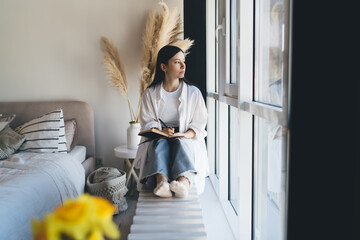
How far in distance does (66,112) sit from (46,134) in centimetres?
47

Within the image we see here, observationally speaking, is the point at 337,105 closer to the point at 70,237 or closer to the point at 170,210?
the point at 70,237

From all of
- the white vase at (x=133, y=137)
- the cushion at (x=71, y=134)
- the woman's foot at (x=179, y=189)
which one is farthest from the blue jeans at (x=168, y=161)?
the cushion at (x=71, y=134)

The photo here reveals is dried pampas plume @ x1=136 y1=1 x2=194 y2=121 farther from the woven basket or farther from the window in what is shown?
the woven basket

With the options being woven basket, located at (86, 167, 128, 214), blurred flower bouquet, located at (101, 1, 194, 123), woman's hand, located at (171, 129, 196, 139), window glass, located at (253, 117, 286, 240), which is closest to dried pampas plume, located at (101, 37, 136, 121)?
blurred flower bouquet, located at (101, 1, 194, 123)

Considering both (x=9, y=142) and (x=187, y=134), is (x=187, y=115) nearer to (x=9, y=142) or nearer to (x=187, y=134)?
(x=187, y=134)

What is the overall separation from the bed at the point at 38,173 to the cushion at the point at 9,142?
2.0 inches

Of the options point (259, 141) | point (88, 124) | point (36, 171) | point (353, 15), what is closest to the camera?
point (353, 15)

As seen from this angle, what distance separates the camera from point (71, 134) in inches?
131

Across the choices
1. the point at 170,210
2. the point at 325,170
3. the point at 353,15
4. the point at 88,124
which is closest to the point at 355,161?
the point at 325,170

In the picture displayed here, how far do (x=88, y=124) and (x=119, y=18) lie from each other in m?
1.17

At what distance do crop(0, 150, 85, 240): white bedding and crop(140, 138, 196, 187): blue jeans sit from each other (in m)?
0.70

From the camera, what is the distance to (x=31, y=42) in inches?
141

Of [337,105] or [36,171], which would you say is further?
[36,171]

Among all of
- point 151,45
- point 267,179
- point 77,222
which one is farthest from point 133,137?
point 77,222
